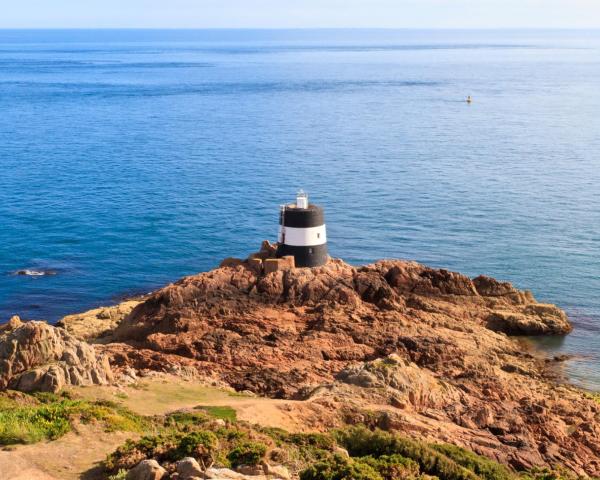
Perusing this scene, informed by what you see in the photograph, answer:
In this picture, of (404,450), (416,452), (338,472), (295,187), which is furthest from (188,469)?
(295,187)

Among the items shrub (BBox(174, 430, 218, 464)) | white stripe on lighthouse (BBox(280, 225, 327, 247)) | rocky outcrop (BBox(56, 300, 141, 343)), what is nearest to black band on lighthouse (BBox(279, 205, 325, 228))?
white stripe on lighthouse (BBox(280, 225, 327, 247))

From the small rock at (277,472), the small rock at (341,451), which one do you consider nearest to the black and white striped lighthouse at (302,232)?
the small rock at (341,451)

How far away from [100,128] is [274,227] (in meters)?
57.9

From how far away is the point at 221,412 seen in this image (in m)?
27.5

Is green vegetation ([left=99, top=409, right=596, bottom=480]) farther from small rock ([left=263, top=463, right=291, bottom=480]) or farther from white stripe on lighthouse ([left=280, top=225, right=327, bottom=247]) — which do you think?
white stripe on lighthouse ([left=280, top=225, right=327, bottom=247])

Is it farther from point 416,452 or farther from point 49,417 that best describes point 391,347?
point 49,417

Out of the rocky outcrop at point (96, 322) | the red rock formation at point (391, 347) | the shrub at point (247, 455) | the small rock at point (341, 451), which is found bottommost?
the rocky outcrop at point (96, 322)

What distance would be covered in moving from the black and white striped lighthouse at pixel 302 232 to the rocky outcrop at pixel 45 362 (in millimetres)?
15111

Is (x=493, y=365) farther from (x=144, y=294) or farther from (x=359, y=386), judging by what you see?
(x=144, y=294)

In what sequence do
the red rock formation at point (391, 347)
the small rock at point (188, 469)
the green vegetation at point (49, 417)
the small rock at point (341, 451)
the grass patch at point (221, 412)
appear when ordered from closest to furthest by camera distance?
1. the small rock at point (188, 469)
2. the green vegetation at point (49, 417)
3. the small rock at point (341, 451)
4. the grass patch at point (221, 412)
5. the red rock formation at point (391, 347)

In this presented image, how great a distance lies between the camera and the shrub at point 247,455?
2081 cm

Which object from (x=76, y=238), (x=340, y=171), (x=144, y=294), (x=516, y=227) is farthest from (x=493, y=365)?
(x=340, y=171)

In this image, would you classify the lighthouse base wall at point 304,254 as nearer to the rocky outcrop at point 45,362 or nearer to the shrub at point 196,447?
the rocky outcrop at point 45,362

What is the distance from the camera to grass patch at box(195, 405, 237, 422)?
2688 cm
